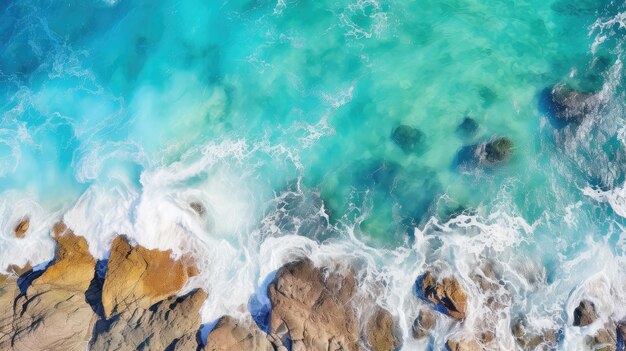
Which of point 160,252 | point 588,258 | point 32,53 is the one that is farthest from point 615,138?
point 32,53

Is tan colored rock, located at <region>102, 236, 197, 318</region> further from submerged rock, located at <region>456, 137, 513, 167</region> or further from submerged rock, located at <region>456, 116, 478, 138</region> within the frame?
submerged rock, located at <region>456, 116, 478, 138</region>

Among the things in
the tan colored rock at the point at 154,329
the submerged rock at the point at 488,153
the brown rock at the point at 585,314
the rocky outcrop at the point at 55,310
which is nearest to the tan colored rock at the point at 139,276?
the tan colored rock at the point at 154,329

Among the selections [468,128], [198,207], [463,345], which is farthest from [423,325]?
[198,207]

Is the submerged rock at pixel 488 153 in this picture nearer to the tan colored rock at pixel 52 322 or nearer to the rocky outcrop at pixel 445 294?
the rocky outcrop at pixel 445 294

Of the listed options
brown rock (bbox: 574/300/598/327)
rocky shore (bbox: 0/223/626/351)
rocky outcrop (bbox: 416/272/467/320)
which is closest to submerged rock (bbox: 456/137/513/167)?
rocky shore (bbox: 0/223/626/351)

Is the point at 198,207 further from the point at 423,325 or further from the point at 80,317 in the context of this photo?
the point at 423,325

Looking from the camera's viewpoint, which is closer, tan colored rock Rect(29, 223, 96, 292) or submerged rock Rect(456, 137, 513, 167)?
tan colored rock Rect(29, 223, 96, 292)

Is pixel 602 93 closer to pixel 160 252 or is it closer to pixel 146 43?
pixel 160 252
